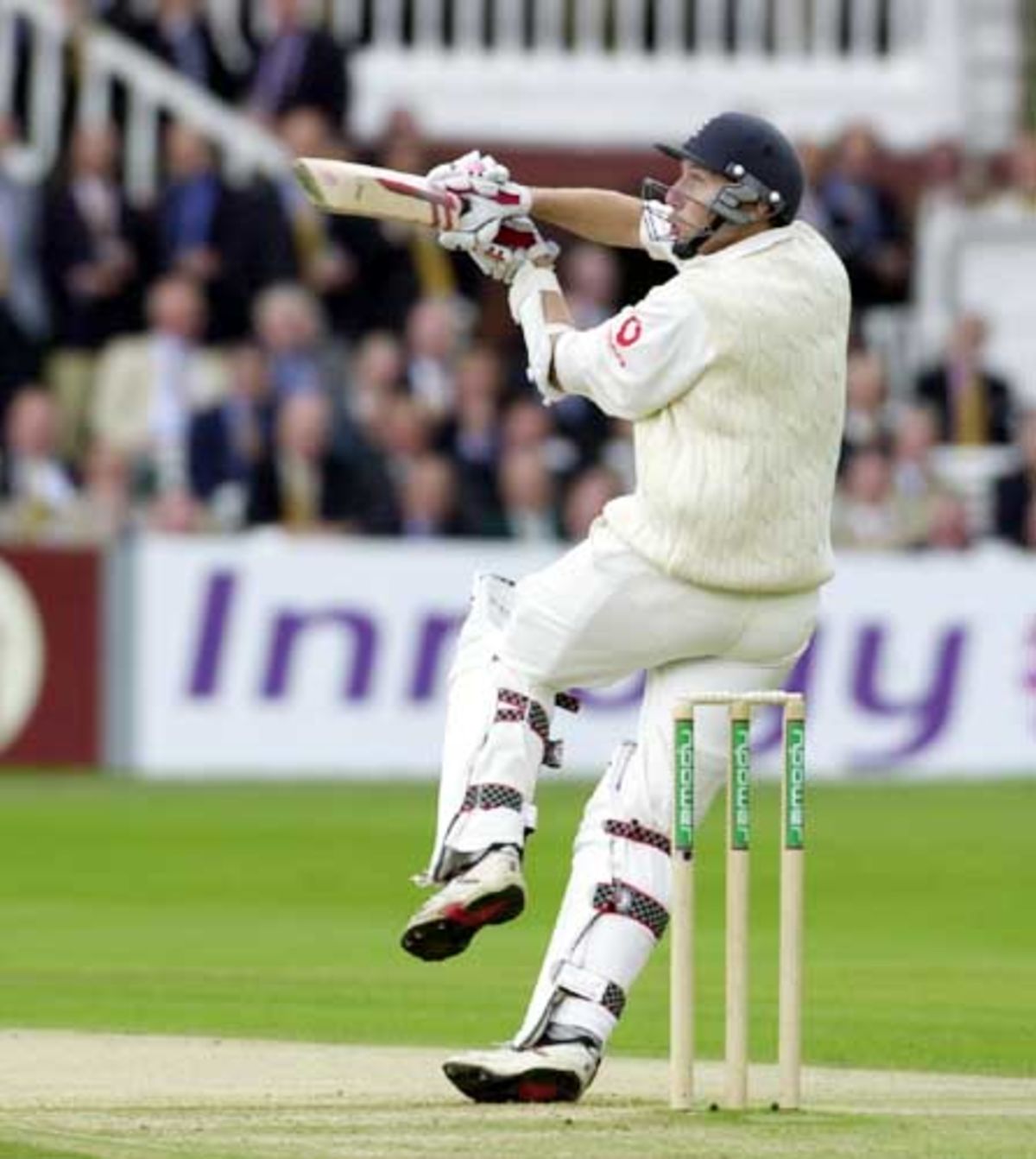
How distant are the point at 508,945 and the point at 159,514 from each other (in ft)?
25.2

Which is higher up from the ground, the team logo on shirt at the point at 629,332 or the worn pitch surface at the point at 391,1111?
the team logo on shirt at the point at 629,332

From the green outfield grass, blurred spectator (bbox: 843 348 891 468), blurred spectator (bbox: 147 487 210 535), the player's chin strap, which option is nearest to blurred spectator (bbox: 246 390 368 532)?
blurred spectator (bbox: 147 487 210 535)

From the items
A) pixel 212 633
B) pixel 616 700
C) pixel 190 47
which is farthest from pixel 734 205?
pixel 190 47

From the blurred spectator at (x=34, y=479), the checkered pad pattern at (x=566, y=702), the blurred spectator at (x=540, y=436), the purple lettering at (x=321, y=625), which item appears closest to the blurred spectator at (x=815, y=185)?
the blurred spectator at (x=540, y=436)

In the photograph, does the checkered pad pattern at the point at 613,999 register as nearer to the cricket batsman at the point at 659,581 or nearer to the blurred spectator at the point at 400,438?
the cricket batsman at the point at 659,581

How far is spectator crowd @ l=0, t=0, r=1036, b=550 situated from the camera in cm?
2131

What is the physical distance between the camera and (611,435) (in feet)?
74.5

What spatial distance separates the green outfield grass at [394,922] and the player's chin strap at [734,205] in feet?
6.88

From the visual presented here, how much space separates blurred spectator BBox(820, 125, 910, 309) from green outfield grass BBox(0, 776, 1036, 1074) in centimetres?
437

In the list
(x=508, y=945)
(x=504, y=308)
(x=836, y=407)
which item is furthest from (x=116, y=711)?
(x=836, y=407)

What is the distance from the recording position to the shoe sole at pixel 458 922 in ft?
29.7

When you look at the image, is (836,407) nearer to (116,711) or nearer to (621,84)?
(116,711)

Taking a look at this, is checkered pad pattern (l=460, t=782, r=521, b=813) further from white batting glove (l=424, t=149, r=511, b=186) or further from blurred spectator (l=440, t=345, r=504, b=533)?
blurred spectator (l=440, t=345, r=504, b=533)

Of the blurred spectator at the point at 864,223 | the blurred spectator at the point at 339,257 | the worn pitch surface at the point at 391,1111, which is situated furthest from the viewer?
the blurred spectator at the point at 864,223
